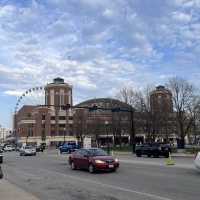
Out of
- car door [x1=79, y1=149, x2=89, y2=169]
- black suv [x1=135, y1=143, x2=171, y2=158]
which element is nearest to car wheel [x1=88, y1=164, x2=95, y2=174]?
car door [x1=79, y1=149, x2=89, y2=169]

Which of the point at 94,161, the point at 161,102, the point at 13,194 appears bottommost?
A: the point at 13,194

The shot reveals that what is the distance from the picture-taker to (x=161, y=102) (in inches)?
3159

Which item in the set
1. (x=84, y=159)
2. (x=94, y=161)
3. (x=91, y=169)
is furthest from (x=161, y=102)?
(x=94, y=161)

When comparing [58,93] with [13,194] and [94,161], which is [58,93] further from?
[13,194]

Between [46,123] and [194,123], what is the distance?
92.5m

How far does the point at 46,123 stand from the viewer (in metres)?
162

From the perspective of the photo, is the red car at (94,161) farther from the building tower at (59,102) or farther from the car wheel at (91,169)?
the building tower at (59,102)

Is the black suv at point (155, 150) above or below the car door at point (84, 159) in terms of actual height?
above

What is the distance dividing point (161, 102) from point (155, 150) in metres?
32.2

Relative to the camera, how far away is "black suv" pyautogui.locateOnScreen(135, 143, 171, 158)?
48050 millimetres

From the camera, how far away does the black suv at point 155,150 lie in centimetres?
4805

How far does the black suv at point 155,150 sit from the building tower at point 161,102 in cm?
2519

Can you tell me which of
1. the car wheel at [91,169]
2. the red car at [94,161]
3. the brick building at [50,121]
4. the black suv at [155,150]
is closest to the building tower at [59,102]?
the brick building at [50,121]

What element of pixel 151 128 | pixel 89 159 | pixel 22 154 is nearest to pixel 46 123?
pixel 151 128
